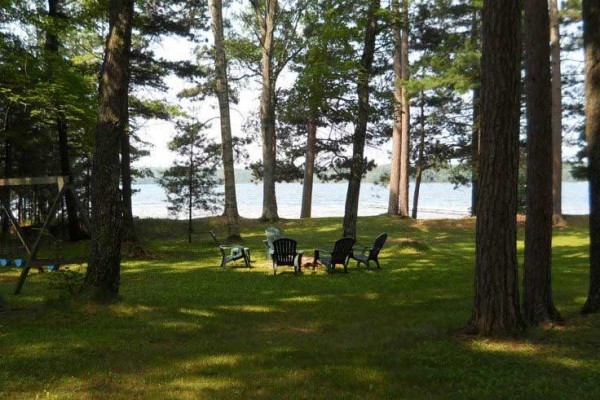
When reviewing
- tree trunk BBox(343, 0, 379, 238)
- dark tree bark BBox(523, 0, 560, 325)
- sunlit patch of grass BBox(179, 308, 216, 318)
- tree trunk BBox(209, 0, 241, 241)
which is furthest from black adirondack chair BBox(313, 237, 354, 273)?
tree trunk BBox(209, 0, 241, 241)

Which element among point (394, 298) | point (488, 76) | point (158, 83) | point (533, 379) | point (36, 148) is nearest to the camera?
point (533, 379)

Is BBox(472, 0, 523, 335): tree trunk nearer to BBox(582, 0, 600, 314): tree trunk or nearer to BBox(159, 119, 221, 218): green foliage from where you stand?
BBox(582, 0, 600, 314): tree trunk

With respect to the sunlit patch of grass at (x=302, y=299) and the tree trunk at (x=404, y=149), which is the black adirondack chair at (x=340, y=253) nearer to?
the sunlit patch of grass at (x=302, y=299)

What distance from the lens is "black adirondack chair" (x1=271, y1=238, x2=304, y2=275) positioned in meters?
11.6

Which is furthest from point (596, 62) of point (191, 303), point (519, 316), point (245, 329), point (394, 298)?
point (191, 303)

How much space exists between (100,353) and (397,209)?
959 inches

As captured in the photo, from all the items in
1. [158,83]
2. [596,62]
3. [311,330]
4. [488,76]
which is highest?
[158,83]

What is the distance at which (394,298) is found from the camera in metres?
8.90

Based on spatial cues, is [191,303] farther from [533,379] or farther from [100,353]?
[533,379]

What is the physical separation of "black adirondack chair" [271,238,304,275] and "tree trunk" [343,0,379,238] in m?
4.14

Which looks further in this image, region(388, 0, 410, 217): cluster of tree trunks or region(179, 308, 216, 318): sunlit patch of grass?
region(388, 0, 410, 217): cluster of tree trunks

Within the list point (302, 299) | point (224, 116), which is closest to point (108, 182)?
point (302, 299)

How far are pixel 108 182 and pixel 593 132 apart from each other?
721 centimetres

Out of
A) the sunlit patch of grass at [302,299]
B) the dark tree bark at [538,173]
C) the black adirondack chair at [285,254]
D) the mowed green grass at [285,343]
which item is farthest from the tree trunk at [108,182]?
the dark tree bark at [538,173]
